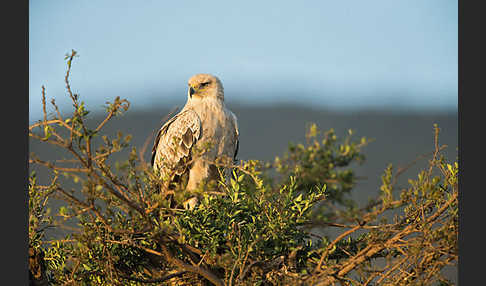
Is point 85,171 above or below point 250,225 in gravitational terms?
above

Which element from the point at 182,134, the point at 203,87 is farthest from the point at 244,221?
the point at 203,87

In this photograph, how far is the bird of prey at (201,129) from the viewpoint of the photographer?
5.87 m

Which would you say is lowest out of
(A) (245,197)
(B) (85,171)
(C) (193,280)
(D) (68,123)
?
(C) (193,280)

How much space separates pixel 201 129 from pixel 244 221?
7.34 ft

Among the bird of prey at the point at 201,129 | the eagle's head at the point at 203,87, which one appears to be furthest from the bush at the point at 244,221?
the eagle's head at the point at 203,87

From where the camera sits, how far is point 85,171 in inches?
115

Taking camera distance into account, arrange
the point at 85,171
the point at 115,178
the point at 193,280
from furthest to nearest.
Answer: the point at 193,280 < the point at 115,178 < the point at 85,171

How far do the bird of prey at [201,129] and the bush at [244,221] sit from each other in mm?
1690

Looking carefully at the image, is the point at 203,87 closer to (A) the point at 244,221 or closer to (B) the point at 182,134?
(B) the point at 182,134

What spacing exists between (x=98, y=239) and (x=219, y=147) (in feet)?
8.41

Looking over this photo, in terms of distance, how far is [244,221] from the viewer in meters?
3.94

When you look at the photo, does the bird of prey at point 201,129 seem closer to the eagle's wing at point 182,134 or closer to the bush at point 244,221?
the eagle's wing at point 182,134

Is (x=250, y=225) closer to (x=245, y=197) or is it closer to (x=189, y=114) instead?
(x=245, y=197)
